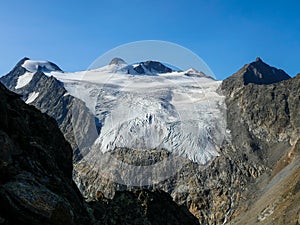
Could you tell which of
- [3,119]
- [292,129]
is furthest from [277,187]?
[3,119]

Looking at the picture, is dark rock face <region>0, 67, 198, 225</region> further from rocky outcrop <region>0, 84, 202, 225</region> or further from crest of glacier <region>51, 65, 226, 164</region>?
crest of glacier <region>51, 65, 226, 164</region>

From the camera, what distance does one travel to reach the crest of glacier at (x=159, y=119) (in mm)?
132625

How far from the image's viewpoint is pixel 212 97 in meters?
170

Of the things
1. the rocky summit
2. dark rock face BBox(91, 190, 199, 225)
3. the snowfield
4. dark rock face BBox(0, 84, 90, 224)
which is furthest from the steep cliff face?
dark rock face BBox(0, 84, 90, 224)

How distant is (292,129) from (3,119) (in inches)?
4723

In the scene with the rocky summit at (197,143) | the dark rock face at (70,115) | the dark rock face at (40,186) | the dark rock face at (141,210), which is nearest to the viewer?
the dark rock face at (40,186)

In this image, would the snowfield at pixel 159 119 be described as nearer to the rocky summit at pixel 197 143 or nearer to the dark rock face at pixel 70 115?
the rocky summit at pixel 197 143

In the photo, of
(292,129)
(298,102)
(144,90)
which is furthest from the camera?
(144,90)

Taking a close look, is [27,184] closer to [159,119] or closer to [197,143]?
[197,143]

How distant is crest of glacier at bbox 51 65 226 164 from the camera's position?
132625 mm

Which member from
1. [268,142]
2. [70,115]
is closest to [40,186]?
[268,142]

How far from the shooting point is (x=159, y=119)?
146375 mm

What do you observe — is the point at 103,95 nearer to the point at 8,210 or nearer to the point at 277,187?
the point at 277,187

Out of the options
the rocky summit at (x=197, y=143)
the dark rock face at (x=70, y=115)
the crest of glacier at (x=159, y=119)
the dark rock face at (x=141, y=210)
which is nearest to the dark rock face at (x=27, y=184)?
the dark rock face at (x=141, y=210)
